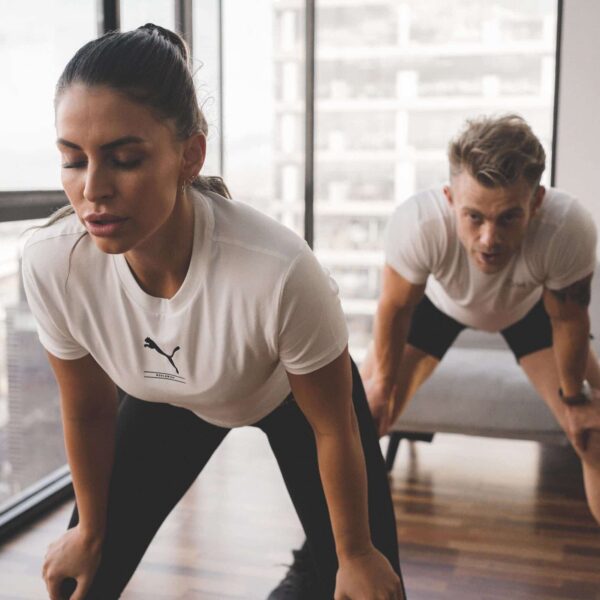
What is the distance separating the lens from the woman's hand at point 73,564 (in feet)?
3.94

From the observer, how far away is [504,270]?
187 cm

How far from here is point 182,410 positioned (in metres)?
1.32

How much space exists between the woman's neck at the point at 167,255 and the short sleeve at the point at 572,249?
103 cm

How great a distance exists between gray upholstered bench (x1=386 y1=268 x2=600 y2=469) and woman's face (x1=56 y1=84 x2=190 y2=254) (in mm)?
1702

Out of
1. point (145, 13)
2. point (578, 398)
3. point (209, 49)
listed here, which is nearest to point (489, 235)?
point (578, 398)

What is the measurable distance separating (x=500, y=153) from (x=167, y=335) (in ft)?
3.03

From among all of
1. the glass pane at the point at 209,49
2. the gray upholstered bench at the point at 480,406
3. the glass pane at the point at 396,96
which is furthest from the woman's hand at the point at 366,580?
the glass pane at the point at 396,96

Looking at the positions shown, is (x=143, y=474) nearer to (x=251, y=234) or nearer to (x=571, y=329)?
(x=251, y=234)

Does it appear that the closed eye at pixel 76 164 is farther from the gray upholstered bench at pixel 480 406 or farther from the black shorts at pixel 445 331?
the gray upholstered bench at pixel 480 406

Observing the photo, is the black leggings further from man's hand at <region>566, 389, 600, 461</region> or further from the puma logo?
man's hand at <region>566, 389, 600, 461</region>

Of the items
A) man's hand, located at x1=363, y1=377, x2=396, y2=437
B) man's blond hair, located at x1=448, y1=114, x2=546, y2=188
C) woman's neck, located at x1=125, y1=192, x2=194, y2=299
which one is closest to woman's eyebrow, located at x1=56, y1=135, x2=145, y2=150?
woman's neck, located at x1=125, y1=192, x2=194, y2=299

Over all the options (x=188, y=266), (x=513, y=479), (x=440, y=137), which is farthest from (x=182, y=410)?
(x=440, y=137)

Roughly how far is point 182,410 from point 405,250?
0.79 meters

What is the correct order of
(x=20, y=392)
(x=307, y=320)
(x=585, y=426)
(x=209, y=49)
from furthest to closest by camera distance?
1. (x=209, y=49)
2. (x=20, y=392)
3. (x=585, y=426)
4. (x=307, y=320)
